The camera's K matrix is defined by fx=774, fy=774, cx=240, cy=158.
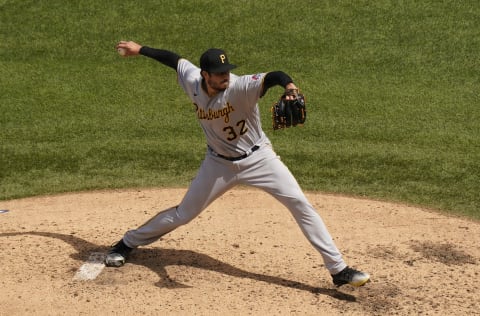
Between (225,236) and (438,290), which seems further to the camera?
(225,236)

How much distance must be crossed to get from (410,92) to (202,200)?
22.0 ft

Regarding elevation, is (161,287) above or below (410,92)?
below

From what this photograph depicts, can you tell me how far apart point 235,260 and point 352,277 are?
4.48ft

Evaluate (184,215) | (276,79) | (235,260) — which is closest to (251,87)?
(276,79)

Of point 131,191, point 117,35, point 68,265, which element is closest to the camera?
point 68,265

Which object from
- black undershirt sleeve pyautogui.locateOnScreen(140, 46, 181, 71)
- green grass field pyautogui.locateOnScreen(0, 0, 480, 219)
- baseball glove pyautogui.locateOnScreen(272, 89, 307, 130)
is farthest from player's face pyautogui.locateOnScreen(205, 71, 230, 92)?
green grass field pyautogui.locateOnScreen(0, 0, 480, 219)

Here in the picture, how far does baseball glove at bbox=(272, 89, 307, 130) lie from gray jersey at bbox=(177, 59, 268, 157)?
0.32 meters

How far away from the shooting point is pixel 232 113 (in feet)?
21.7

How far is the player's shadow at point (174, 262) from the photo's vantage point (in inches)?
274

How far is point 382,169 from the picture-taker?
10.3m

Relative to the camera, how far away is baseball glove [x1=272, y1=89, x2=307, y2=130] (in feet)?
19.9

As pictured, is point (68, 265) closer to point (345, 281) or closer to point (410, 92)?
point (345, 281)

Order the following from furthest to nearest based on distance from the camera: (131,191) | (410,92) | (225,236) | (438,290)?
1. (410,92)
2. (131,191)
3. (225,236)
4. (438,290)

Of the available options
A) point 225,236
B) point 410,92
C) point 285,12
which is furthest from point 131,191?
point 285,12
